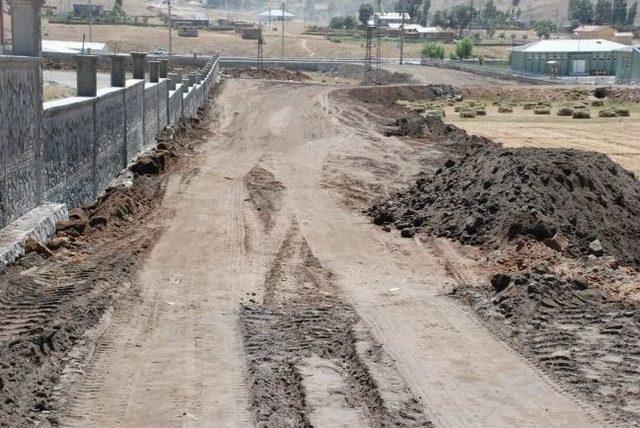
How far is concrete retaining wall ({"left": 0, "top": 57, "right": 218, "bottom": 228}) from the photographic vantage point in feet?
46.9

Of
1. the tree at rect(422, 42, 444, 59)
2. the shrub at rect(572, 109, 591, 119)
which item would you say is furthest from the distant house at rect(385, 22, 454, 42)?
the shrub at rect(572, 109, 591, 119)

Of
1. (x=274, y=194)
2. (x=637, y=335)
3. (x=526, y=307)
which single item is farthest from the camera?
(x=274, y=194)

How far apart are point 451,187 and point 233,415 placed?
1301cm

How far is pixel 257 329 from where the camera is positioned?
38.2ft

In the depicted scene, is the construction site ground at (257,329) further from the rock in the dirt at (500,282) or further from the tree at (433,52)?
the tree at (433,52)

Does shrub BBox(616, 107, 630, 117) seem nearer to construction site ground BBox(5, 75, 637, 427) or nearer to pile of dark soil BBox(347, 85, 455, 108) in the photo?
pile of dark soil BBox(347, 85, 455, 108)

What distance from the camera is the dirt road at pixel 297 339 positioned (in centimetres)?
899

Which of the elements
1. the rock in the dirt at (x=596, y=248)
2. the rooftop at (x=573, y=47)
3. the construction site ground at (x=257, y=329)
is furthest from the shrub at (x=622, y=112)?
the rooftop at (x=573, y=47)

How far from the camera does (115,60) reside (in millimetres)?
23703

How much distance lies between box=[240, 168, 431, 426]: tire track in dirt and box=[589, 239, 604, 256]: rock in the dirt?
180 inches

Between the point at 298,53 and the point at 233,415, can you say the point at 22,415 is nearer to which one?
the point at 233,415

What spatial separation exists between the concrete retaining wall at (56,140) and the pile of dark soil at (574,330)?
244 inches

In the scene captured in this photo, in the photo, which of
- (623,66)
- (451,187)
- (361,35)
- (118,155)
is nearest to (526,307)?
(451,187)

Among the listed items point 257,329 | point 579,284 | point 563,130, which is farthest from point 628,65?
point 257,329
